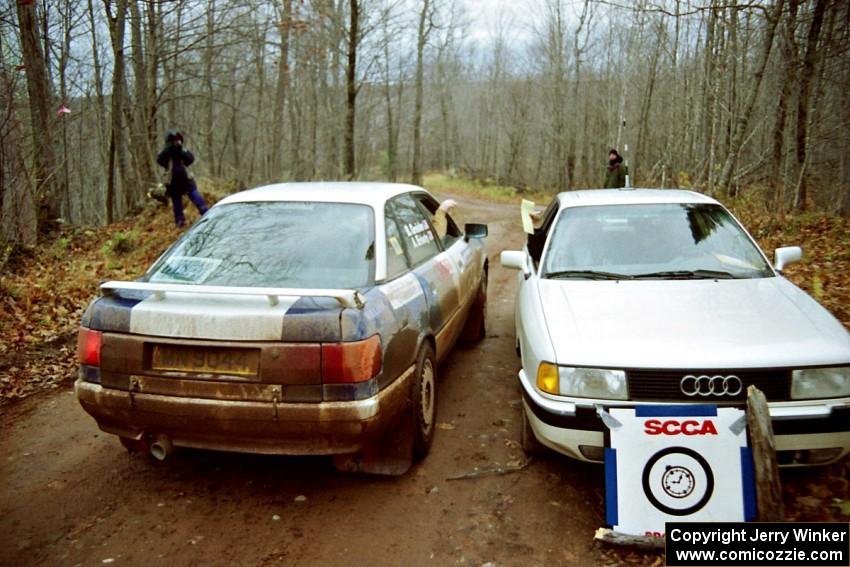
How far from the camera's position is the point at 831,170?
14.9m

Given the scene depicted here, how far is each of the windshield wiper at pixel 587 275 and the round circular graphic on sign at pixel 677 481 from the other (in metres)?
1.55

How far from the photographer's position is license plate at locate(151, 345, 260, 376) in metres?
2.93

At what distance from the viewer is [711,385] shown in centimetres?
290

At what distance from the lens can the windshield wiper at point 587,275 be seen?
4027 millimetres

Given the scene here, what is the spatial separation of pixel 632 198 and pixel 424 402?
2.56m

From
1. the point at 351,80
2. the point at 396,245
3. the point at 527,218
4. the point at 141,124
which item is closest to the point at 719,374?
the point at 396,245

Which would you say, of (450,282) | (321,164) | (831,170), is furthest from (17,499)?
(321,164)

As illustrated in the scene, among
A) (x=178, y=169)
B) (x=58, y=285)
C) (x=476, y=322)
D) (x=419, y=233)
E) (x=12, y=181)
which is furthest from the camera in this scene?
(x=178, y=169)

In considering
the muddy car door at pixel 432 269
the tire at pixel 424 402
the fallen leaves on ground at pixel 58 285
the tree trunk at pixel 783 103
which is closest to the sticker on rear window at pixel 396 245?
the muddy car door at pixel 432 269

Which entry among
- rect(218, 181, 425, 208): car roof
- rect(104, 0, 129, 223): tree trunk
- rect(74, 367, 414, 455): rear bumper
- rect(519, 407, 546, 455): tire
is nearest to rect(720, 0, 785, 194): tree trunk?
rect(218, 181, 425, 208): car roof

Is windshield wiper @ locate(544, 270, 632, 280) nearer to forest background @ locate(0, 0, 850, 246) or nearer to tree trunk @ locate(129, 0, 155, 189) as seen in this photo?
forest background @ locate(0, 0, 850, 246)

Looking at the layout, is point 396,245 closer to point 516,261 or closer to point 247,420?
point 516,261

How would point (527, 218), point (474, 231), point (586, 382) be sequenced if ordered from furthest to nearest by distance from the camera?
1. point (474, 231)
2. point (527, 218)
3. point (586, 382)

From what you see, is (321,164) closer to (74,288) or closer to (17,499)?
(74,288)
